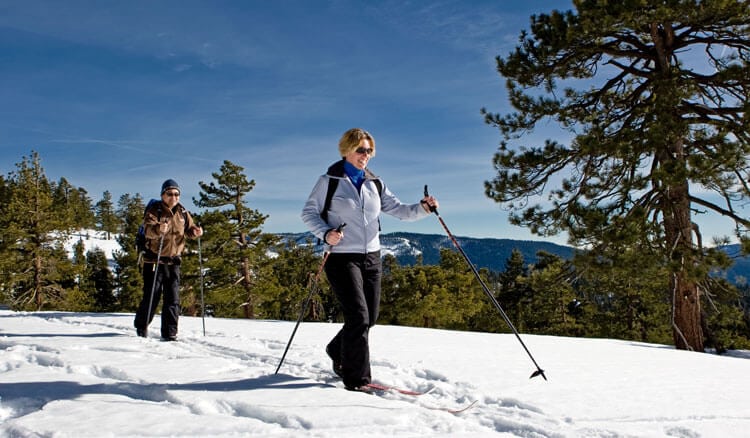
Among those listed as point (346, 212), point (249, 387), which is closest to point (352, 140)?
point (346, 212)

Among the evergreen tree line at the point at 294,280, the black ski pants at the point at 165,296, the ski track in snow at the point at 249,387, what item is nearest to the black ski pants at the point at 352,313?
the ski track in snow at the point at 249,387

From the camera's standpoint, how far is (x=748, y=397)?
377cm

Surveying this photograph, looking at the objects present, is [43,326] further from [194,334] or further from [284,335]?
[284,335]

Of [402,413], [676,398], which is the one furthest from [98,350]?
[676,398]

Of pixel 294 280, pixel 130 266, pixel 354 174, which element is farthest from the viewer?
pixel 294 280

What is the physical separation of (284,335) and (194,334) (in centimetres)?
126

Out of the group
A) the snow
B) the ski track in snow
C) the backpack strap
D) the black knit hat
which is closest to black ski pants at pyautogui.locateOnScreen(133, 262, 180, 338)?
the snow

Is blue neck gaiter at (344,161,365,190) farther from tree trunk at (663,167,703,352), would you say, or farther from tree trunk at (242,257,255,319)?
tree trunk at (242,257,255,319)

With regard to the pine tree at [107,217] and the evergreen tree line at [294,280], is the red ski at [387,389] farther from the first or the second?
the pine tree at [107,217]

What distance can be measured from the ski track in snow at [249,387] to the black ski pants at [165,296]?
1.60 ft

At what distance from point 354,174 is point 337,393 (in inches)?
63.6

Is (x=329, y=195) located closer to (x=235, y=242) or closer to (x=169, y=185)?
(x=169, y=185)

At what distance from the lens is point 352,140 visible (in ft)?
12.1

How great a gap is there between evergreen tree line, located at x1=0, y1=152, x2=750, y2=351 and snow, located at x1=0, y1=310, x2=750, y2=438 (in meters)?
3.45
